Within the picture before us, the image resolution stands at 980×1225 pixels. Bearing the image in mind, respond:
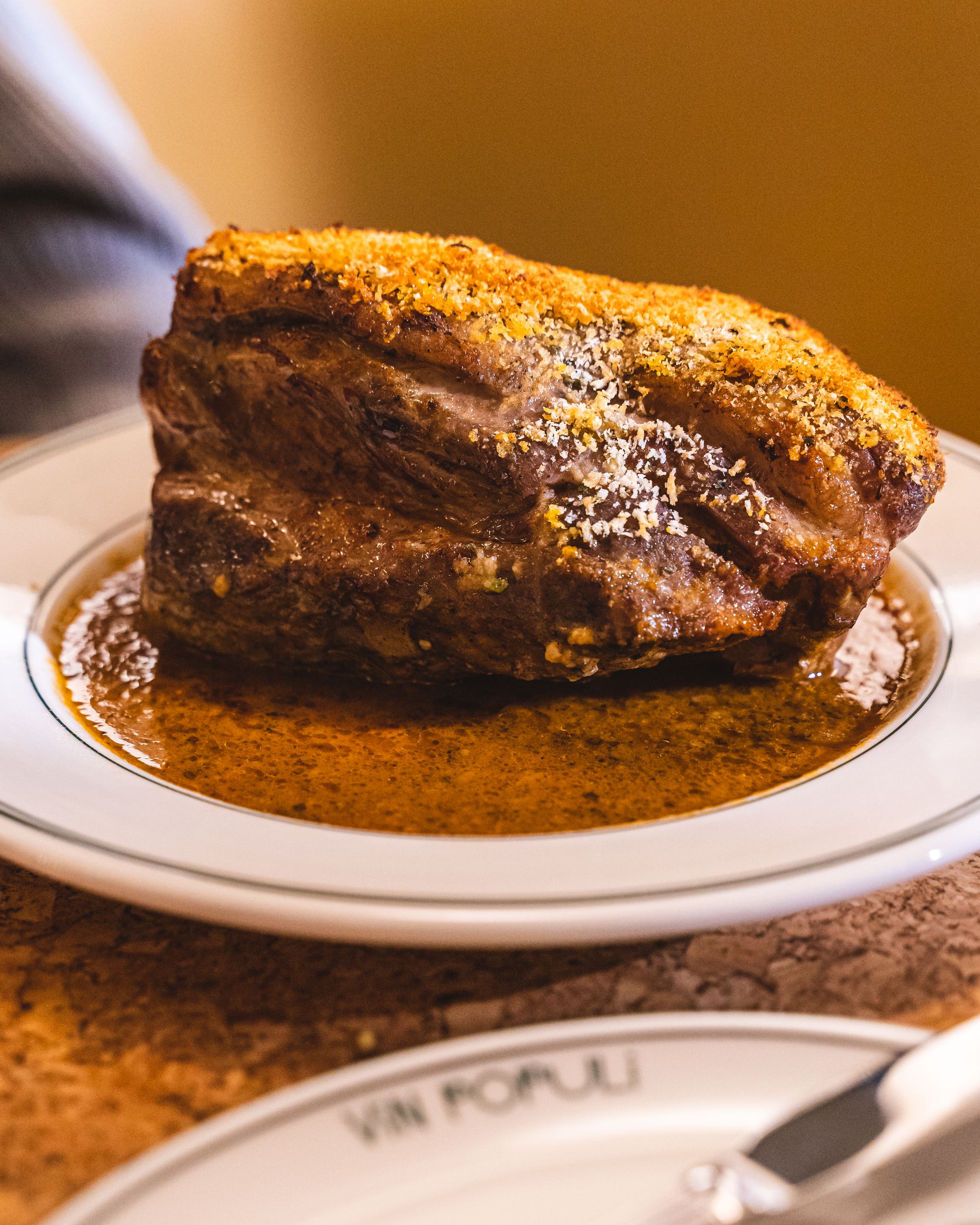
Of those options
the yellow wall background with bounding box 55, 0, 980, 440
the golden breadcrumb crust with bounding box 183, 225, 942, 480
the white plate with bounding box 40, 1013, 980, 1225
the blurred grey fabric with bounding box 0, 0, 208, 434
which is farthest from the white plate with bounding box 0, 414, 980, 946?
the yellow wall background with bounding box 55, 0, 980, 440

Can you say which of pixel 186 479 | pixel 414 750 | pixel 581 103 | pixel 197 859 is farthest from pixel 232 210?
pixel 197 859

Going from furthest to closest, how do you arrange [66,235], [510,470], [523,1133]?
[66,235] → [510,470] → [523,1133]

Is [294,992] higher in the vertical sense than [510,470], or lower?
lower

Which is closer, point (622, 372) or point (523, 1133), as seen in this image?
point (523, 1133)

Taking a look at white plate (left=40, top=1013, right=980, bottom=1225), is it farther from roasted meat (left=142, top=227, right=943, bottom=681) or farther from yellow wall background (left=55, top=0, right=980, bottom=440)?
yellow wall background (left=55, top=0, right=980, bottom=440)

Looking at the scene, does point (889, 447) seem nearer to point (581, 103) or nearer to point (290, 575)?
point (290, 575)

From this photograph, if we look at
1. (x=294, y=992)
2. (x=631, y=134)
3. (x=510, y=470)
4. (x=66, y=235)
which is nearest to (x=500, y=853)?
(x=294, y=992)

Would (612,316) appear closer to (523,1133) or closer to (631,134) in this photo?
(523,1133)
